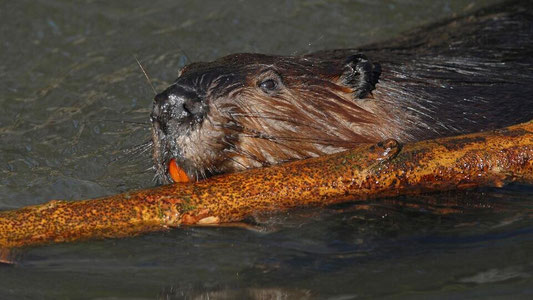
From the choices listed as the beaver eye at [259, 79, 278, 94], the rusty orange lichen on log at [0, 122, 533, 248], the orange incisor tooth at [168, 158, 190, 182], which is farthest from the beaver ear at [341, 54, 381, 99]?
the orange incisor tooth at [168, 158, 190, 182]

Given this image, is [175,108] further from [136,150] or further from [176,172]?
[136,150]

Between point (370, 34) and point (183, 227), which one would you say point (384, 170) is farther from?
point (370, 34)

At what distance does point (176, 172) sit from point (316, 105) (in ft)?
2.42

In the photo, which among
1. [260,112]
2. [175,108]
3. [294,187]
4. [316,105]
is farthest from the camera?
[316,105]

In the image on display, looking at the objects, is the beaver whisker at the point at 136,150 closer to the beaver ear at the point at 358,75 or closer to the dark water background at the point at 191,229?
the dark water background at the point at 191,229

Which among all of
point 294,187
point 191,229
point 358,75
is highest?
point 358,75

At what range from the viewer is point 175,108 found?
3.40m

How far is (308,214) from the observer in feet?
10.8

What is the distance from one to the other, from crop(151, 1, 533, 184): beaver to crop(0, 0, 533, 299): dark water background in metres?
0.43

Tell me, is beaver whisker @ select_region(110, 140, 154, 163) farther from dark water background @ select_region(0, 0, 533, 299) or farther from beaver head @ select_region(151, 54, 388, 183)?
beaver head @ select_region(151, 54, 388, 183)

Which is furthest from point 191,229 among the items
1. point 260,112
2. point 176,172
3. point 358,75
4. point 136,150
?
point 358,75

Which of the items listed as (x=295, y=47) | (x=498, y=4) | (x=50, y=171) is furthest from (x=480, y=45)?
(x=50, y=171)

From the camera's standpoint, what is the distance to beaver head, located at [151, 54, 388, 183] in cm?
345

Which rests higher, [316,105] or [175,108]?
[175,108]
